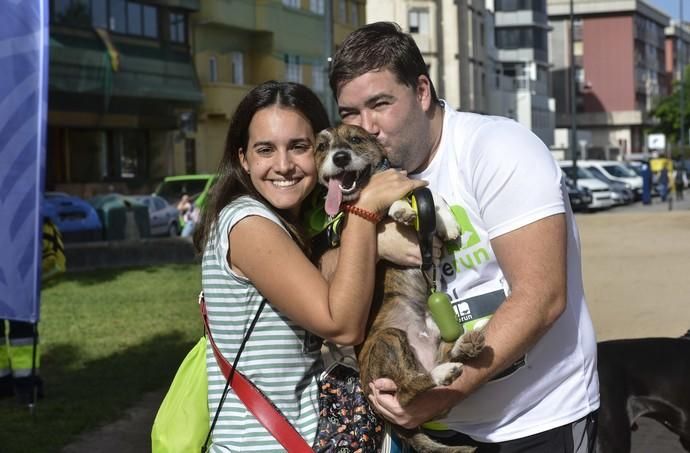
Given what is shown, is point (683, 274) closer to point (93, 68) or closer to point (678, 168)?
point (93, 68)

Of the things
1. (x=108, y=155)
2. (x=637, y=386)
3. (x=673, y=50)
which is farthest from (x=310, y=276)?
(x=673, y=50)

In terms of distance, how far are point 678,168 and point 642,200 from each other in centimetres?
574

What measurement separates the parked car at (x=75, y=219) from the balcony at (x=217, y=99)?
16.9m

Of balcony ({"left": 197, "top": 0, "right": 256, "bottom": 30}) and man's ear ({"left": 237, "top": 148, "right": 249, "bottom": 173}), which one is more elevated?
balcony ({"left": 197, "top": 0, "right": 256, "bottom": 30})

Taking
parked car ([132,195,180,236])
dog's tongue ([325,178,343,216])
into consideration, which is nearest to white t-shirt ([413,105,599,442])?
dog's tongue ([325,178,343,216])

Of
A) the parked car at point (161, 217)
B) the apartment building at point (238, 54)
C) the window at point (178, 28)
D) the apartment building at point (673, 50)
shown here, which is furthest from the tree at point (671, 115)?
the parked car at point (161, 217)

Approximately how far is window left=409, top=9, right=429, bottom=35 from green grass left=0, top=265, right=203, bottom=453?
49.0 meters

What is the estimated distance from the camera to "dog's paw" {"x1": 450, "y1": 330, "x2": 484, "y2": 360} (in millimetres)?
2787

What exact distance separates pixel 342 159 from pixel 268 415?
926 mm

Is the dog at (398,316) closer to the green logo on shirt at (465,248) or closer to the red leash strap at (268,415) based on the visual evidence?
the green logo on shirt at (465,248)

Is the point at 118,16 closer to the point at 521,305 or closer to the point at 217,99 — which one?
the point at 217,99

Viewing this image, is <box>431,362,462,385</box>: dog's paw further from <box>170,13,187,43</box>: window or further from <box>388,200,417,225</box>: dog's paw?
<box>170,13,187,43</box>: window

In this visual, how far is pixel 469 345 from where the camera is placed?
2795 mm

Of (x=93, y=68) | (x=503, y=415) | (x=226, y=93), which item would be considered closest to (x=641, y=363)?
(x=503, y=415)
